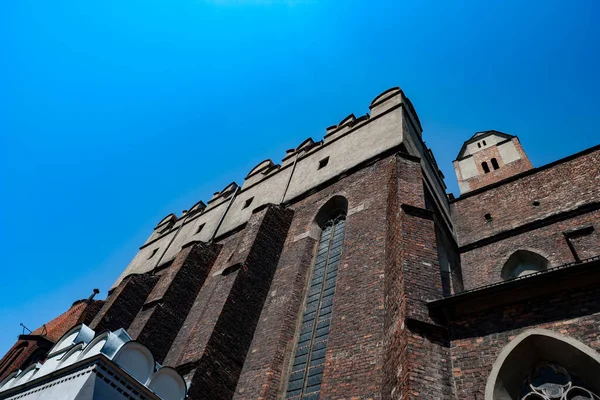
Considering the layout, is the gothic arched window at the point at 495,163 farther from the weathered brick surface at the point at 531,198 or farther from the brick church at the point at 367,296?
the weathered brick surface at the point at 531,198

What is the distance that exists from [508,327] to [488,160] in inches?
635

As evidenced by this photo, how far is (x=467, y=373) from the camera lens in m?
5.29

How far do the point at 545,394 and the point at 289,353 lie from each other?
15.7 feet

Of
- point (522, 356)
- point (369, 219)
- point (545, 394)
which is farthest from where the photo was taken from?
point (369, 219)

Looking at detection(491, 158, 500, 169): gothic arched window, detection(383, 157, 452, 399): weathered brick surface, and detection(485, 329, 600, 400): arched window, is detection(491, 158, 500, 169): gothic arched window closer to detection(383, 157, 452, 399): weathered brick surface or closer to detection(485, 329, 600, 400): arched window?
detection(383, 157, 452, 399): weathered brick surface

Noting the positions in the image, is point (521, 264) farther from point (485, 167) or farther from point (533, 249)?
point (485, 167)

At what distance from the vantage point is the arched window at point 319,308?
736 cm

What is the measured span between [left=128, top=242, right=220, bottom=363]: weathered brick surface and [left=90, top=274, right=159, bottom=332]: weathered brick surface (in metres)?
1.23

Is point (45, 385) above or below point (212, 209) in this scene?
below

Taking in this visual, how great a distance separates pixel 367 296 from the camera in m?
7.68

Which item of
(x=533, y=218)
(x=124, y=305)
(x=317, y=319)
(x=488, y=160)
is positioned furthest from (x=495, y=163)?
(x=124, y=305)

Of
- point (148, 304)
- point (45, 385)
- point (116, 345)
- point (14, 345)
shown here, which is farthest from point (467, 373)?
point (14, 345)

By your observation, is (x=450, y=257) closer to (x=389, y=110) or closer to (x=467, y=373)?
(x=389, y=110)

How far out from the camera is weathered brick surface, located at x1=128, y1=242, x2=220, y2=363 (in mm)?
11218
